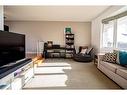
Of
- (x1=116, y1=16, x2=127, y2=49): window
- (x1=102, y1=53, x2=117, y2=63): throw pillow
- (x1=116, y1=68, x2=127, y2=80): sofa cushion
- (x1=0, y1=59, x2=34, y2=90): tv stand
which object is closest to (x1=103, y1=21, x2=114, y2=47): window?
(x1=116, y1=16, x2=127, y2=49): window

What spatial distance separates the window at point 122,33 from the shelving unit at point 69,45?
320 cm

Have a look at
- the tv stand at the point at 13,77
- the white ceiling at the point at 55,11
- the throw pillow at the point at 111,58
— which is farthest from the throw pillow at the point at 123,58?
the tv stand at the point at 13,77

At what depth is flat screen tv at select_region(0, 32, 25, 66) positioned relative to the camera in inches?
102

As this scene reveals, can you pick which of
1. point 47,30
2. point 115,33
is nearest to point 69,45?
point 47,30

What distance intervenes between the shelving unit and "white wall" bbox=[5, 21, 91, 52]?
27 cm

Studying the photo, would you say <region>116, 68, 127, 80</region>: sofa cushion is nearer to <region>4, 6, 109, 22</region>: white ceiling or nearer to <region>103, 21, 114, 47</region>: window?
<region>4, 6, 109, 22</region>: white ceiling

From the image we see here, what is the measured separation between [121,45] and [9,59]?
371cm

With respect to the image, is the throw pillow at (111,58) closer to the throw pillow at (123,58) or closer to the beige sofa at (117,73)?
the beige sofa at (117,73)

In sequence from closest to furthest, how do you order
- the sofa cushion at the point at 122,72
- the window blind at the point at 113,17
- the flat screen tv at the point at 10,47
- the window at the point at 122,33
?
the flat screen tv at the point at 10,47 → the sofa cushion at the point at 122,72 → the window blind at the point at 113,17 → the window at the point at 122,33

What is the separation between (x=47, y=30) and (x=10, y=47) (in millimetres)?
5297

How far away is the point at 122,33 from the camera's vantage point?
4918 millimetres

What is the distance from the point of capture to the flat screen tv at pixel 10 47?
259cm

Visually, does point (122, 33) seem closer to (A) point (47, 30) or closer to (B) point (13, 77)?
(B) point (13, 77)
